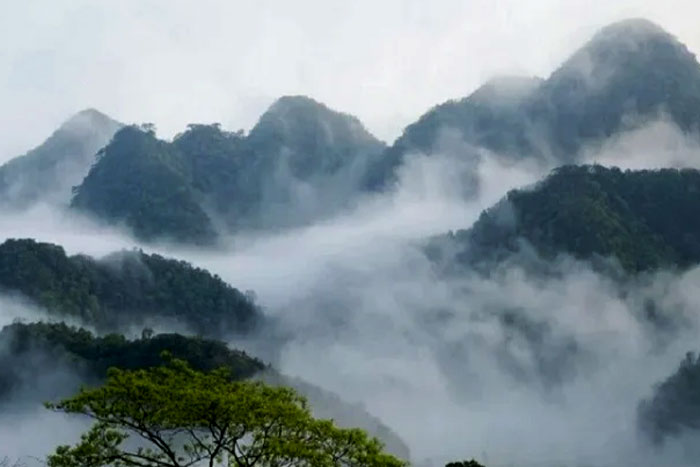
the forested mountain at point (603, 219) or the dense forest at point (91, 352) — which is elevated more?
the forested mountain at point (603, 219)

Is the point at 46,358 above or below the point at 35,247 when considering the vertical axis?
below

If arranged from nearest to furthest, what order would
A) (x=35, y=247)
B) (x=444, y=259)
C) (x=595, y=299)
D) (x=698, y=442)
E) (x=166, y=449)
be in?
(x=166, y=449) → (x=698, y=442) → (x=35, y=247) → (x=595, y=299) → (x=444, y=259)

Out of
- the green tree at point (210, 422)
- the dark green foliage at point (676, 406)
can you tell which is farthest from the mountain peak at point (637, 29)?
the green tree at point (210, 422)

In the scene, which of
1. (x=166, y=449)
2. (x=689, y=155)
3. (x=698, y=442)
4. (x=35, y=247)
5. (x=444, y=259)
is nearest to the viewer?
(x=166, y=449)

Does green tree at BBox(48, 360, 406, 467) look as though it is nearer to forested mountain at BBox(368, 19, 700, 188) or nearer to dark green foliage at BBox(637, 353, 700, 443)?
dark green foliage at BBox(637, 353, 700, 443)

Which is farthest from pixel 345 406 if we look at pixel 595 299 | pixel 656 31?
pixel 656 31

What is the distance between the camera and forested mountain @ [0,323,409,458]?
91.6 m

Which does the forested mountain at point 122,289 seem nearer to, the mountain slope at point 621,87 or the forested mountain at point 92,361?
the forested mountain at point 92,361

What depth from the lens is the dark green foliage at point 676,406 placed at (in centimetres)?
11425

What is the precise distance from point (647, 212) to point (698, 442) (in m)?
49.7

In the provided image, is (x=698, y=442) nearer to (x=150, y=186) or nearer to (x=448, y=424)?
(x=448, y=424)

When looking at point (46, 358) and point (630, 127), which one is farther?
point (630, 127)

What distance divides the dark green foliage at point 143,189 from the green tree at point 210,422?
167362mm

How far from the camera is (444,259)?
6722 inches
